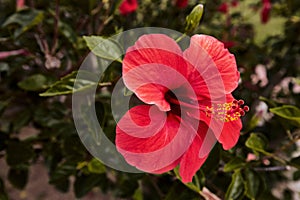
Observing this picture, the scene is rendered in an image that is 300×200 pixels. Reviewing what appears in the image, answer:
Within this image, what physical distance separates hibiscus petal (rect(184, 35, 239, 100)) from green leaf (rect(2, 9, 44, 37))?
572 mm

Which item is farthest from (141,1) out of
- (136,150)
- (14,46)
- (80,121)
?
(136,150)

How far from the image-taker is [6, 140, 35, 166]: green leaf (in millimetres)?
1312

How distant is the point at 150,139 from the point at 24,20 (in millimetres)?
661

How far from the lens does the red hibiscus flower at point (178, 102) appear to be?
0.65m

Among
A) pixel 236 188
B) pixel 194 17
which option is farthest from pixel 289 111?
pixel 194 17

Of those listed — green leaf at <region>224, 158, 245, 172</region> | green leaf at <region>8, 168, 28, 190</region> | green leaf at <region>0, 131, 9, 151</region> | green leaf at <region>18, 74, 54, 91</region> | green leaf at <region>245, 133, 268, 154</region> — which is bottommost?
green leaf at <region>8, 168, 28, 190</region>

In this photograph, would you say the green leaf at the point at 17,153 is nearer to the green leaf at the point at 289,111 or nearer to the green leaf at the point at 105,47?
the green leaf at the point at 105,47

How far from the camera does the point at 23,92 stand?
138 centimetres

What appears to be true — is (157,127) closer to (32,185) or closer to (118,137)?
(118,137)

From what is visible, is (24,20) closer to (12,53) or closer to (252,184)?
(12,53)

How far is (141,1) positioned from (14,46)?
91 cm

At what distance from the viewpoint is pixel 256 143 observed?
3.17 feet

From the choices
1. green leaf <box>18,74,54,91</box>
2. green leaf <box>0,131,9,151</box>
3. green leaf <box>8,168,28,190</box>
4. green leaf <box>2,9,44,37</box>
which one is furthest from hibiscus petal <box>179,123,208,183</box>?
green leaf <box>8,168,28,190</box>

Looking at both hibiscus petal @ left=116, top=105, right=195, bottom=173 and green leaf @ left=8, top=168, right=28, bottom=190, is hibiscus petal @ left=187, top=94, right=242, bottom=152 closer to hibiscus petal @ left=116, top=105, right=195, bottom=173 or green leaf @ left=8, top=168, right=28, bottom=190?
hibiscus petal @ left=116, top=105, right=195, bottom=173
